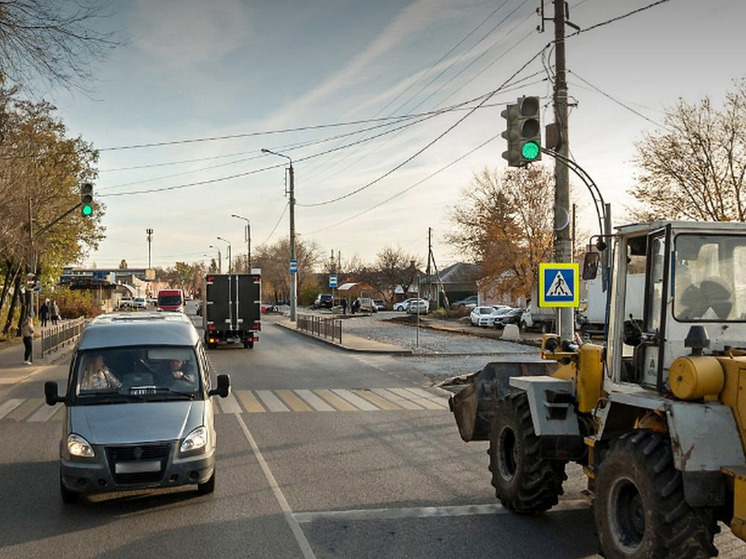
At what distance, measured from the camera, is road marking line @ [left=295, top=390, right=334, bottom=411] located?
590 inches

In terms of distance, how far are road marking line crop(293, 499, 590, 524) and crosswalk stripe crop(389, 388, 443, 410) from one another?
299 inches

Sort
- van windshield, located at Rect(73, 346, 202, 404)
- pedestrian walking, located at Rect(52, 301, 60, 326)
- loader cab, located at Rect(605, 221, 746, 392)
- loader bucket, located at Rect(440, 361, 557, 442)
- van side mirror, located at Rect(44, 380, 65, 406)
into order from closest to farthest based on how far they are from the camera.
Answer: loader cab, located at Rect(605, 221, 746, 392) < van side mirror, located at Rect(44, 380, 65, 406) < van windshield, located at Rect(73, 346, 202, 404) < loader bucket, located at Rect(440, 361, 557, 442) < pedestrian walking, located at Rect(52, 301, 60, 326)

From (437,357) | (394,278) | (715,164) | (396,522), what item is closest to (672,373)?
(396,522)

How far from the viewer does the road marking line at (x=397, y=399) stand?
15320mm

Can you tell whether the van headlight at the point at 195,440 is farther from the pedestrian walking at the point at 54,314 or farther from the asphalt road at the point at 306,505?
the pedestrian walking at the point at 54,314

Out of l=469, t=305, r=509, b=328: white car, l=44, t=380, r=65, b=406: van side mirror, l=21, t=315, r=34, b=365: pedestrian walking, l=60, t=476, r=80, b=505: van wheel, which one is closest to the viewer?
l=60, t=476, r=80, b=505: van wheel

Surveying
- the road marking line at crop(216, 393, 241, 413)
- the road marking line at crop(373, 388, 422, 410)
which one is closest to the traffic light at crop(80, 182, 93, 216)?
the road marking line at crop(216, 393, 241, 413)

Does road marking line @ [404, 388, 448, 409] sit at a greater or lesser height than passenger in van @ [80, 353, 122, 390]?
lesser

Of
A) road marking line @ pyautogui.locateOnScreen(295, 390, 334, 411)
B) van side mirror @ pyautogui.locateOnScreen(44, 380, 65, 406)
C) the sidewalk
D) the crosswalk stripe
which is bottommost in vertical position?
the sidewalk

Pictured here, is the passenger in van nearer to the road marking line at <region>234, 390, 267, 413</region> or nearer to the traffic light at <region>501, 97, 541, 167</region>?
the road marking line at <region>234, 390, 267, 413</region>

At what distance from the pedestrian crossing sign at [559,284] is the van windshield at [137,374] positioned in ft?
23.0

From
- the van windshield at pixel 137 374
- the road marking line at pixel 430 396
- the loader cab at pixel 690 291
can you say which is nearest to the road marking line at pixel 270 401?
the road marking line at pixel 430 396

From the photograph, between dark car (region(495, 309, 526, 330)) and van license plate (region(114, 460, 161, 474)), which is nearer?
van license plate (region(114, 460, 161, 474))

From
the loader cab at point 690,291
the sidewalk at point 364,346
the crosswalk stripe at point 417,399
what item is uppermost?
the loader cab at point 690,291
